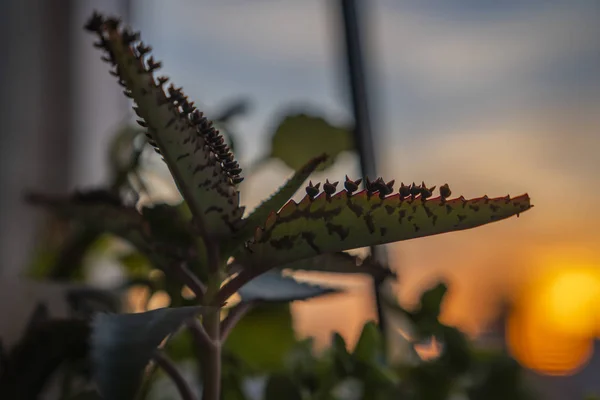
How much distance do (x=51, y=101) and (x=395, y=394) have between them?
1.07 m

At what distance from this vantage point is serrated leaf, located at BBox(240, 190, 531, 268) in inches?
11.1

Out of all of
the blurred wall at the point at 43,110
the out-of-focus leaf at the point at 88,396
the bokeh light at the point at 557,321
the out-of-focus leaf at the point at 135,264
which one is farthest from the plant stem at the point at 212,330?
the blurred wall at the point at 43,110

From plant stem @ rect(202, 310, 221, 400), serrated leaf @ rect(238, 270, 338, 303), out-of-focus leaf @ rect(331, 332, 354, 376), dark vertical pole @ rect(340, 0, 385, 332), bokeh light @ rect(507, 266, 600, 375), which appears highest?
dark vertical pole @ rect(340, 0, 385, 332)

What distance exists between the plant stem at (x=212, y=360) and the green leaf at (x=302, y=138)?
215 millimetres

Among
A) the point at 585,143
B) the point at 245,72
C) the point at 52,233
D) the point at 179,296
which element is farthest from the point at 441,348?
the point at 245,72

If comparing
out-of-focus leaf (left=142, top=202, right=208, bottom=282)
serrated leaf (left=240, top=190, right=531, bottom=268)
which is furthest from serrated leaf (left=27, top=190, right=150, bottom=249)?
serrated leaf (left=240, top=190, right=531, bottom=268)

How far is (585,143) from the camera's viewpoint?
0.75m

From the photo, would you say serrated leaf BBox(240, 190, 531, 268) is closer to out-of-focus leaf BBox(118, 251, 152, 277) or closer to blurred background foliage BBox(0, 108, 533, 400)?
blurred background foliage BBox(0, 108, 533, 400)

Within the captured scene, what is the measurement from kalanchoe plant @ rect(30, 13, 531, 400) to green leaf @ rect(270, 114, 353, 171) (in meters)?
0.17

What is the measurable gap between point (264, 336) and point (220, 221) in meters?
0.25

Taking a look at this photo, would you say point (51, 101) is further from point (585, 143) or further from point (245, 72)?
point (585, 143)

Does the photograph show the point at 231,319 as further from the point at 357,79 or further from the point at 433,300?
the point at 357,79

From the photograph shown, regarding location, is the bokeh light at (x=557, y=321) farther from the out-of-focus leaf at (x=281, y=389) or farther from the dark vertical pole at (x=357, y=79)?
the out-of-focus leaf at (x=281, y=389)

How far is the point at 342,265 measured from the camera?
383 mm
